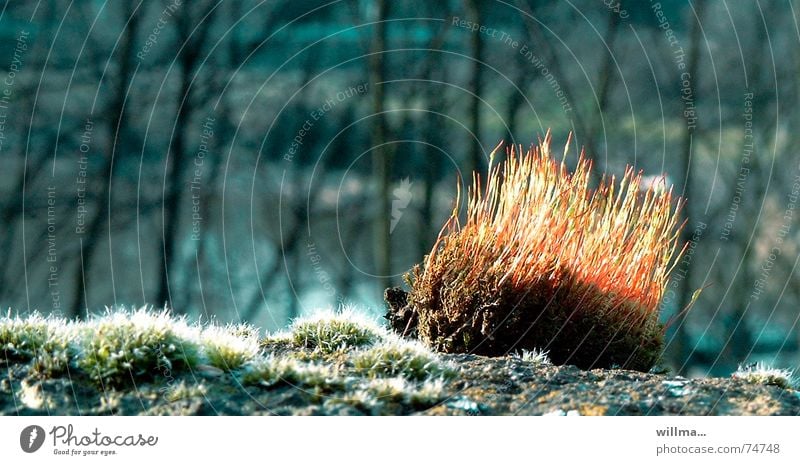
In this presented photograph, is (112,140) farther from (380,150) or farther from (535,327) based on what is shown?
(535,327)

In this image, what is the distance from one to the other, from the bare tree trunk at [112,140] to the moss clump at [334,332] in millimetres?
Result: 4043

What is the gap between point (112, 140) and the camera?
9.84 m

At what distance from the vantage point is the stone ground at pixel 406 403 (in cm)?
457

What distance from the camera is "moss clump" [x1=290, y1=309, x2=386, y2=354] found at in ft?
20.9

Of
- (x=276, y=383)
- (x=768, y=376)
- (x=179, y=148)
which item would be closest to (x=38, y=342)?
(x=276, y=383)


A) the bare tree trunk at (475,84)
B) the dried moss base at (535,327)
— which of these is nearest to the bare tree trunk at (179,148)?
the bare tree trunk at (475,84)

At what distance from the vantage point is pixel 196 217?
9.29 metres

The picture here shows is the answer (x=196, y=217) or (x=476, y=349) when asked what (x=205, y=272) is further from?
(x=476, y=349)

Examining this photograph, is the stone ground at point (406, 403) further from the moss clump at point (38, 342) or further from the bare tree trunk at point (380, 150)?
the bare tree trunk at point (380, 150)

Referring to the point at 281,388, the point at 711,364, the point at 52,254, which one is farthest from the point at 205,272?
the point at 711,364
